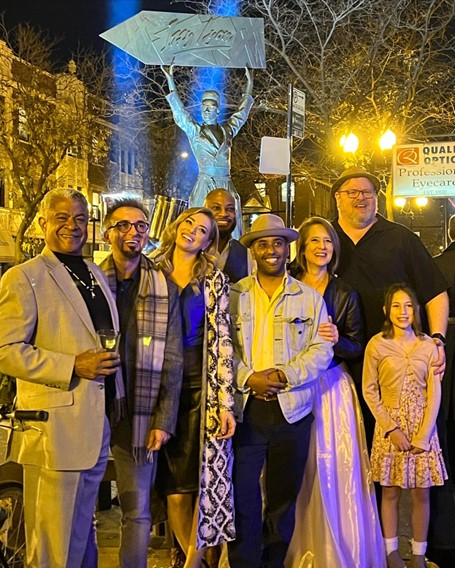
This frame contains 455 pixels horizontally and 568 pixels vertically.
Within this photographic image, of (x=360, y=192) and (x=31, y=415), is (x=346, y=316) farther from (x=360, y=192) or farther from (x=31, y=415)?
(x=31, y=415)

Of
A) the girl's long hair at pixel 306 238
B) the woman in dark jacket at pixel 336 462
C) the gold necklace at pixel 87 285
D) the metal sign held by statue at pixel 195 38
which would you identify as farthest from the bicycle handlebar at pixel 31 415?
the metal sign held by statue at pixel 195 38

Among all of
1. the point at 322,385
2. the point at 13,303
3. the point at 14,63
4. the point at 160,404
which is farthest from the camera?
the point at 14,63

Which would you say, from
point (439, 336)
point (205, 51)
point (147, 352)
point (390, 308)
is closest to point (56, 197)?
point (147, 352)

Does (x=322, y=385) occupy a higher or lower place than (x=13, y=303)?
lower

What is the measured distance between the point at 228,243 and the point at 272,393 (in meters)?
1.48

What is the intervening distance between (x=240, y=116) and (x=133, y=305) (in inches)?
176

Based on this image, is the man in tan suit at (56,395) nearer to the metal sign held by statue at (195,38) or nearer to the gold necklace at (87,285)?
the gold necklace at (87,285)

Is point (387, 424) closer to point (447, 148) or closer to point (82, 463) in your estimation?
point (82, 463)

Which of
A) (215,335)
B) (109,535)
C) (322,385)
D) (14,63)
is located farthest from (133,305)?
(14,63)

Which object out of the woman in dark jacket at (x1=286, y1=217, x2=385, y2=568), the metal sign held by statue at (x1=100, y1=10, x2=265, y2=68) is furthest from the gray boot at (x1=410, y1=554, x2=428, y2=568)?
the metal sign held by statue at (x1=100, y1=10, x2=265, y2=68)

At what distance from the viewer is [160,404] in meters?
3.47

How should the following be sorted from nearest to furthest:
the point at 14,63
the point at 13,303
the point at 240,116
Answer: the point at 13,303 → the point at 240,116 → the point at 14,63

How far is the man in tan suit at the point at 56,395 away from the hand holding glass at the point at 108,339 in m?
0.03

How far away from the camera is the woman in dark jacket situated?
3875mm
